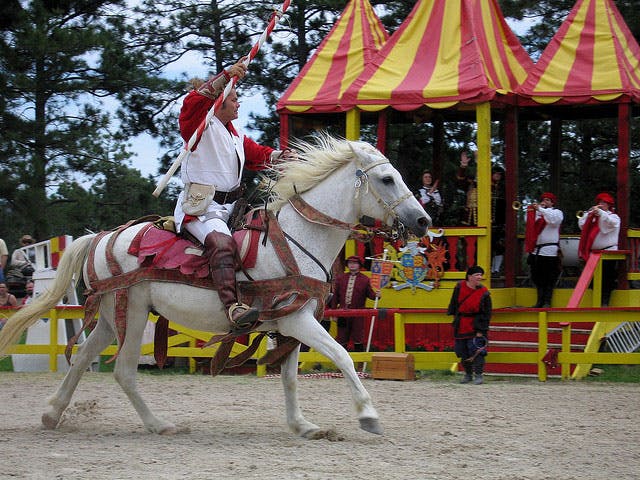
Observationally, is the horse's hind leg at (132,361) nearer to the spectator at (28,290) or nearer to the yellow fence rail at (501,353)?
the yellow fence rail at (501,353)

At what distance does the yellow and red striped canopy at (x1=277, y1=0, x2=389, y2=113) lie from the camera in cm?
1540

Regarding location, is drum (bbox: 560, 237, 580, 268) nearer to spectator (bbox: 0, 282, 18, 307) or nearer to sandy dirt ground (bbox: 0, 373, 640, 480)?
sandy dirt ground (bbox: 0, 373, 640, 480)

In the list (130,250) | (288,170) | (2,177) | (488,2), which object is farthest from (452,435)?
(2,177)

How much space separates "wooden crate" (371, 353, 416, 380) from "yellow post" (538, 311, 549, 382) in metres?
1.50

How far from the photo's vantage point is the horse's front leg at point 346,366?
286 inches

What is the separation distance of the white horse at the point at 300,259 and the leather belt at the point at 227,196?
1.00ft

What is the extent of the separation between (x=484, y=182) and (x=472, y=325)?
3.10 meters

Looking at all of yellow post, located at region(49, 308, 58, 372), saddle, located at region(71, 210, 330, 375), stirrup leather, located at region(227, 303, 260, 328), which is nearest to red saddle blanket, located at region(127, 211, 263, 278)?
saddle, located at region(71, 210, 330, 375)

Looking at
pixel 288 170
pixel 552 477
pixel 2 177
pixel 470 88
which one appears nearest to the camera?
pixel 552 477

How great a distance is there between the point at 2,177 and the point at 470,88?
415 inches

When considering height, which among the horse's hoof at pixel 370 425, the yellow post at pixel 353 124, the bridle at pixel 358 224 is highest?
the yellow post at pixel 353 124

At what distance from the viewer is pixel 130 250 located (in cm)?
814

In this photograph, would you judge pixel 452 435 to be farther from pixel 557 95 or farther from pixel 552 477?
pixel 557 95

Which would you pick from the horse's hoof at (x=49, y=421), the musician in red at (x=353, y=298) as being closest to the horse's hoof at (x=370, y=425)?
the horse's hoof at (x=49, y=421)
